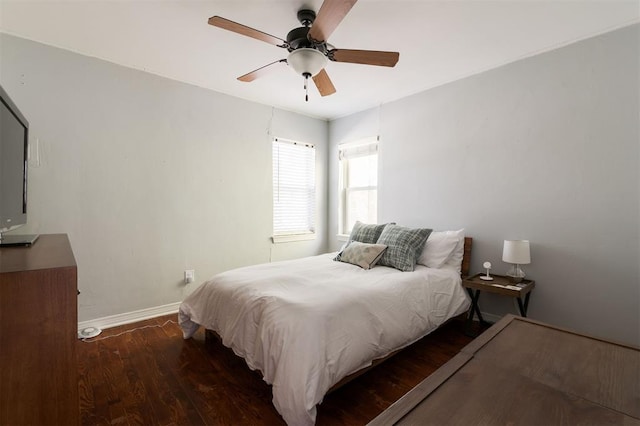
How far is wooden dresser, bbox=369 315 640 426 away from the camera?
70 cm

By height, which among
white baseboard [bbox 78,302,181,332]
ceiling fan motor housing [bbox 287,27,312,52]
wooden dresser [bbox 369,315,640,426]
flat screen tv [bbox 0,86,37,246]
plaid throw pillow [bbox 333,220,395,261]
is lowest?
white baseboard [bbox 78,302,181,332]

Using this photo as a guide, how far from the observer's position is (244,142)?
3.63m

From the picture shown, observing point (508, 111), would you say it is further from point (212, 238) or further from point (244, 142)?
point (212, 238)

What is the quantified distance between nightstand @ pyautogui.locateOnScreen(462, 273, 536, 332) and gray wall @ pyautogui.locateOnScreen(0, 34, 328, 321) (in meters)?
2.43

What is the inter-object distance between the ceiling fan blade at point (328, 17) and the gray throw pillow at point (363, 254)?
70.5 inches

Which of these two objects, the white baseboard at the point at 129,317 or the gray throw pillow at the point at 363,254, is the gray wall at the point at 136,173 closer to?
the white baseboard at the point at 129,317

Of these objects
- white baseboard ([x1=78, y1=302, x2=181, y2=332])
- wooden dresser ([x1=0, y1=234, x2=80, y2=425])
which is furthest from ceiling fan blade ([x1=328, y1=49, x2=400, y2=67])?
white baseboard ([x1=78, y1=302, x2=181, y2=332])

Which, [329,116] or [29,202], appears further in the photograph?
[329,116]

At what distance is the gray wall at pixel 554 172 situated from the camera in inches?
85.0

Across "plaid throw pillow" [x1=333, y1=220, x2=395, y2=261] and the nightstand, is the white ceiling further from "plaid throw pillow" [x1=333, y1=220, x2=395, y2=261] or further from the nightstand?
the nightstand

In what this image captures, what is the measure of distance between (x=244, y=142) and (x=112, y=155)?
1.39 meters

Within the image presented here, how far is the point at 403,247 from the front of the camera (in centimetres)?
273

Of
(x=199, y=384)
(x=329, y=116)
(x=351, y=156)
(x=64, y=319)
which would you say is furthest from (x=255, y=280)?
(x=329, y=116)

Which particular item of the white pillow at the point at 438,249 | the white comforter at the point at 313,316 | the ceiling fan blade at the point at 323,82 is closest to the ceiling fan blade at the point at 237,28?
the ceiling fan blade at the point at 323,82
